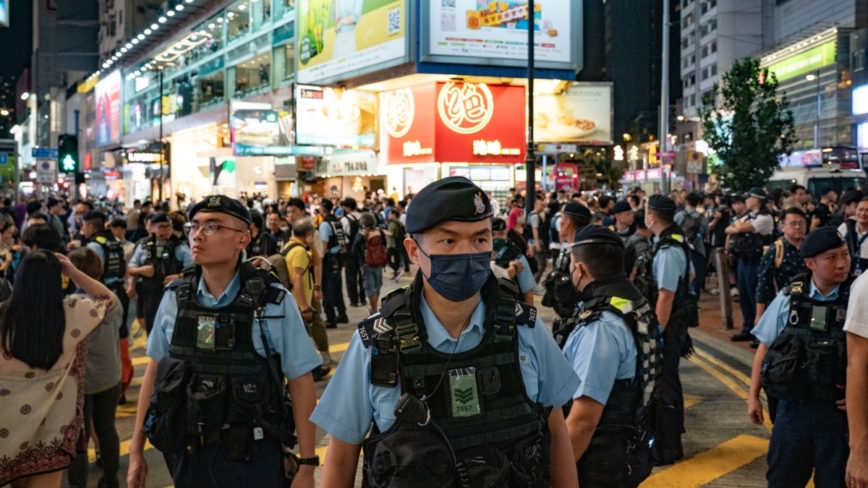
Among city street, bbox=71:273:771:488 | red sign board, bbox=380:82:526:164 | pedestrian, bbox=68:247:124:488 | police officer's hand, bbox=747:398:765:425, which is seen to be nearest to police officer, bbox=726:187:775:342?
city street, bbox=71:273:771:488

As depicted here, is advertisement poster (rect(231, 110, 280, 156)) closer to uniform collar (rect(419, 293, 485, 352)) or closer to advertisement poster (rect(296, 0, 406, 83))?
advertisement poster (rect(296, 0, 406, 83))

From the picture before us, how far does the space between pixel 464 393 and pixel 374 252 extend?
10.8 meters

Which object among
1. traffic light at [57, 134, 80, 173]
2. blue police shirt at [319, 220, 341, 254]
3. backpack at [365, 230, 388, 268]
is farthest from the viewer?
traffic light at [57, 134, 80, 173]

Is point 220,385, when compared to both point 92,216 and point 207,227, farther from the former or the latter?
point 92,216

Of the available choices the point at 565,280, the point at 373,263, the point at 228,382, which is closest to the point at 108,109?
the point at 373,263

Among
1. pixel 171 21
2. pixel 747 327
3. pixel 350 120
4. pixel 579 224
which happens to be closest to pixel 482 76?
pixel 350 120

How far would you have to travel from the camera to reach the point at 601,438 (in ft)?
11.8

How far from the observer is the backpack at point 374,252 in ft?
42.8

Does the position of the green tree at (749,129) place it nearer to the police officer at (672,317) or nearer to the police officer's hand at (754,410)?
the police officer at (672,317)

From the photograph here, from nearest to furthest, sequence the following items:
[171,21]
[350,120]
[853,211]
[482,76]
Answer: [853,211] → [482,76] → [350,120] → [171,21]

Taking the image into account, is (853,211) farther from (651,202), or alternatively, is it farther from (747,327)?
(651,202)

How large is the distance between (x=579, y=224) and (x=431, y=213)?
16.4 feet

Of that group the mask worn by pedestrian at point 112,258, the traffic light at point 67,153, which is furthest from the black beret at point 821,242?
the traffic light at point 67,153

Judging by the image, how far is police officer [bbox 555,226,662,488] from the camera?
3.47 metres
